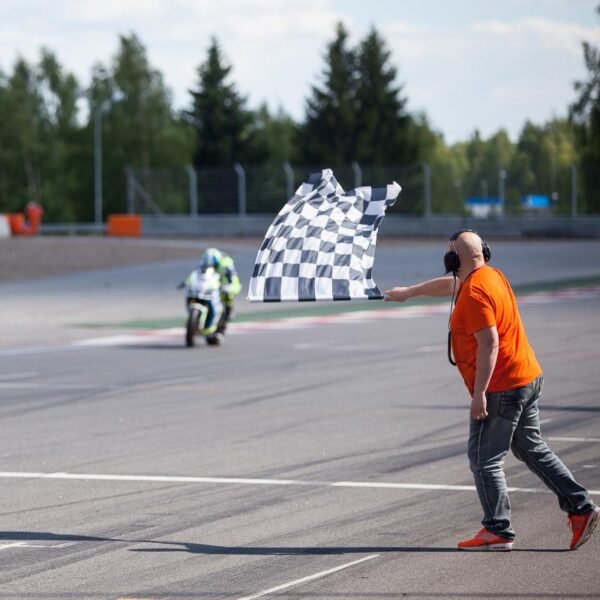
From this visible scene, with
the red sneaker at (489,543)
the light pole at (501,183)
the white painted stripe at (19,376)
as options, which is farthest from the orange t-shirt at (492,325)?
the light pole at (501,183)

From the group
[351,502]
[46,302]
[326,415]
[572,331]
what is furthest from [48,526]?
[46,302]

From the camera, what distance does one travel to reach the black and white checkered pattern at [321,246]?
7578 mm

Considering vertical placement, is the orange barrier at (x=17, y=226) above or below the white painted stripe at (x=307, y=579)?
above

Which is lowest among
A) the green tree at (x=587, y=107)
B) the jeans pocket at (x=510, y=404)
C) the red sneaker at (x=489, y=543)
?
the red sneaker at (x=489, y=543)

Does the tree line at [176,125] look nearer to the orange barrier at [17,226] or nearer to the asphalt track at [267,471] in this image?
the orange barrier at [17,226]

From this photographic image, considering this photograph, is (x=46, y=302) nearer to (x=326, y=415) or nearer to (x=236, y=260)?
(x=236, y=260)

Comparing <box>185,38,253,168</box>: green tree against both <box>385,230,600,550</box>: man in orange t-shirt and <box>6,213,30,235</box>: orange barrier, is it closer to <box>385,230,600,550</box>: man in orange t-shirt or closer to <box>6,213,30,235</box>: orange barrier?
<box>6,213,30,235</box>: orange barrier

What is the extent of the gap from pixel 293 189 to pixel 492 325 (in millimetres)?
52313

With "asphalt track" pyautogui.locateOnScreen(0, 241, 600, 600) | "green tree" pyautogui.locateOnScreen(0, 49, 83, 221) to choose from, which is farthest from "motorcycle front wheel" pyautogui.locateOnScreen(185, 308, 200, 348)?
"green tree" pyautogui.locateOnScreen(0, 49, 83, 221)

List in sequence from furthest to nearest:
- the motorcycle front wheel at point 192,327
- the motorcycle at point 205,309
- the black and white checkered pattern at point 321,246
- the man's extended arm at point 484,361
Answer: the motorcycle at point 205,309 < the motorcycle front wheel at point 192,327 < the black and white checkered pattern at point 321,246 < the man's extended arm at point 484,361

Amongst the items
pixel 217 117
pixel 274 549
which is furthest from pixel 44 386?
pixel 217 117

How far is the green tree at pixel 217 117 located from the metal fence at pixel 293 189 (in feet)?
104

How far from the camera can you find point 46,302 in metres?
30.6

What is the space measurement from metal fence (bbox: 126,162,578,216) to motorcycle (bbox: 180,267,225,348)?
35.8 meters
